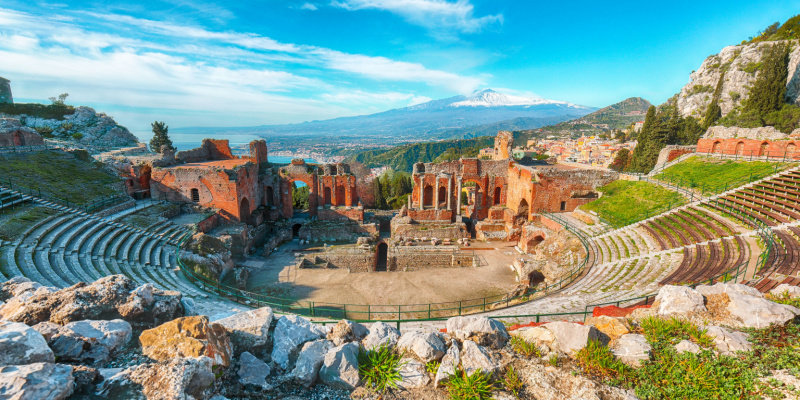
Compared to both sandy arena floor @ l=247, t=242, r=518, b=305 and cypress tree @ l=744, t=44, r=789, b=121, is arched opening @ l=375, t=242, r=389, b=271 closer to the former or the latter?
sandy arena floor @ l=247, t=242, r=518, b=305

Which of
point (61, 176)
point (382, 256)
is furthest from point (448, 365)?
point (61, 176)

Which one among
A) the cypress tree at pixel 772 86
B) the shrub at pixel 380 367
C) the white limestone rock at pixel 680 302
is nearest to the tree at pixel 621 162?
the cypress tree at pixel 772 86

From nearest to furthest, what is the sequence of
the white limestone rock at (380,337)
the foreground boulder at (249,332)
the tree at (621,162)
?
the foreground boulder at (249,332), the white limestone rock at (380,337), the tree at (621,162)

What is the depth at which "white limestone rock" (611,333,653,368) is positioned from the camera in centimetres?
555

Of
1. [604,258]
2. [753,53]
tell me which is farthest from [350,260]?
[753,53]

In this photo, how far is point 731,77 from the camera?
49219 millimetres

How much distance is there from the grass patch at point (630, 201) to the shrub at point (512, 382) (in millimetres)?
19407

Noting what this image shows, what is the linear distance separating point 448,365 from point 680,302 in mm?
5442

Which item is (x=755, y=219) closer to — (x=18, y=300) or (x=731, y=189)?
(x=731, y=189)

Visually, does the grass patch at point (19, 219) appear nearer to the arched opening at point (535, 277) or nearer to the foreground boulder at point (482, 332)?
the foreground boulder at point (482, 332)

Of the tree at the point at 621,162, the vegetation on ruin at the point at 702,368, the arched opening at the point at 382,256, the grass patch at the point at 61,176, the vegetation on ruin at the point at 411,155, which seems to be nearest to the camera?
the vegetation on ruin at the point at 702,368

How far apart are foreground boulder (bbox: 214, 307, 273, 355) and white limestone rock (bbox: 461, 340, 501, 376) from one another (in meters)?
3.44

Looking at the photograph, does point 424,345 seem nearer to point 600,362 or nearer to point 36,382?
point 600,362

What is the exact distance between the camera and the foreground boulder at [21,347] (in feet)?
11.5
